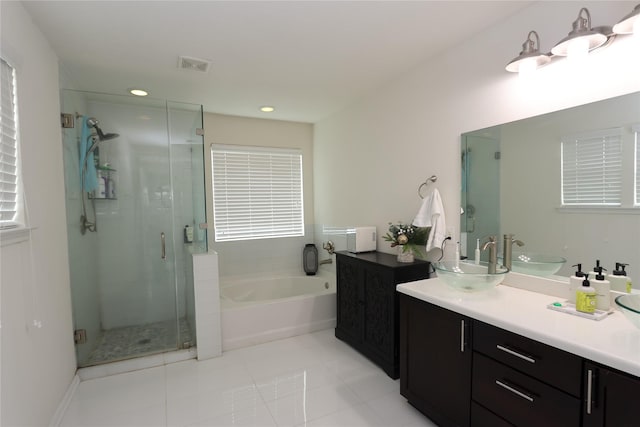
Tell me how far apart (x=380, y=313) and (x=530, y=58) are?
1.99 meters

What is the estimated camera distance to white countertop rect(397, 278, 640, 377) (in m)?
1.13

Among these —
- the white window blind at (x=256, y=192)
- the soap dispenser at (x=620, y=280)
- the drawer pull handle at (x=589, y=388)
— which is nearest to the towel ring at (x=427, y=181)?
the soap dispenser at (x=620, y=280)

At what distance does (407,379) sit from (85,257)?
9.76 feet

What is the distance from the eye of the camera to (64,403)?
7.00 feet

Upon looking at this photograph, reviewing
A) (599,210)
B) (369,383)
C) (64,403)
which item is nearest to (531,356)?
(599,210)

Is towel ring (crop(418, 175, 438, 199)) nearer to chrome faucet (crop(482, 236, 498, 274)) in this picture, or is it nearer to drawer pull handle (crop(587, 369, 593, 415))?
chrome faucet (crop(482, 236, 498, 274))

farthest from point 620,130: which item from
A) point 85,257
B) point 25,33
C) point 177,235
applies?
point 85,257

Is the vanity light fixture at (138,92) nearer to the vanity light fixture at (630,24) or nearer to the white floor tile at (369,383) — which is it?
the white floor tile at (369,383)

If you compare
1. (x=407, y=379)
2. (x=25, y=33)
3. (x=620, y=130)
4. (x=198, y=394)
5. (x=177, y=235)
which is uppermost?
(x=25, y=33)

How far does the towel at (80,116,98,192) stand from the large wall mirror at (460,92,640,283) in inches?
127

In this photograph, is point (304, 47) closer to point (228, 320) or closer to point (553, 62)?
point (553, 62)

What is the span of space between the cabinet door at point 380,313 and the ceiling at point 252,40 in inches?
67.4

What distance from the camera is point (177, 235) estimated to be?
315 centimetres

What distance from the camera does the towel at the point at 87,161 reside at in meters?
2.80
